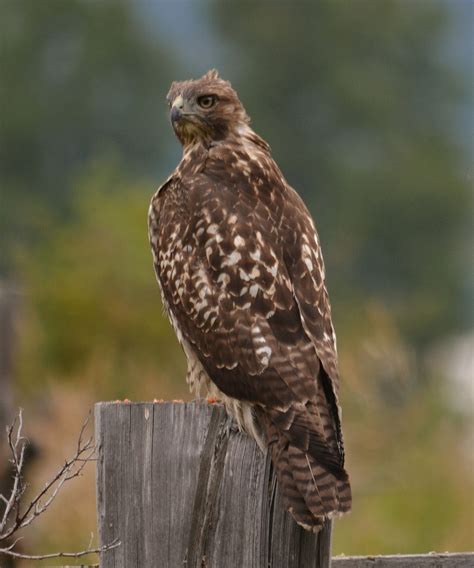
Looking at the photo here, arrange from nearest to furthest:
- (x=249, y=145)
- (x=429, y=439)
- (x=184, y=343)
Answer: (x=184, y=343) → (x=249, y=145) → (x=429, y=439)

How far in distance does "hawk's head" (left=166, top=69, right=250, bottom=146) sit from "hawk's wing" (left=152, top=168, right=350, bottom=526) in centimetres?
48

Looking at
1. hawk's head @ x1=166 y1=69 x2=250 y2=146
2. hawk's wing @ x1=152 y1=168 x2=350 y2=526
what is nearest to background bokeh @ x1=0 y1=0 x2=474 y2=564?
hawk's head @ x1=166 y1=69 x2=250 y2=146

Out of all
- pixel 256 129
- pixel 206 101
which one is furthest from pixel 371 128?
pixel 206 101

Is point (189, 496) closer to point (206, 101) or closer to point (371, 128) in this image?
point (206, 101)

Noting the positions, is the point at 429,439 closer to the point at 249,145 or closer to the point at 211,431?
the point at 249,145

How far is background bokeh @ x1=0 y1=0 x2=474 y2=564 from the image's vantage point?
1762 cm

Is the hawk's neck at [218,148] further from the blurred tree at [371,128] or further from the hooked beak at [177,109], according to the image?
the blurred tree at [371,128]

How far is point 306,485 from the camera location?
5.35 meters

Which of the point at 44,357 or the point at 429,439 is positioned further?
the point at 44,357

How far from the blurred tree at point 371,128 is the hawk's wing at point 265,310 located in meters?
43.0

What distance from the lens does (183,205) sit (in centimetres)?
675

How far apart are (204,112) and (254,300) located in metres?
1.52

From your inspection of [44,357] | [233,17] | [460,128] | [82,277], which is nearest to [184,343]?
[44,357]

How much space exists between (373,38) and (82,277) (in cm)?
5535
